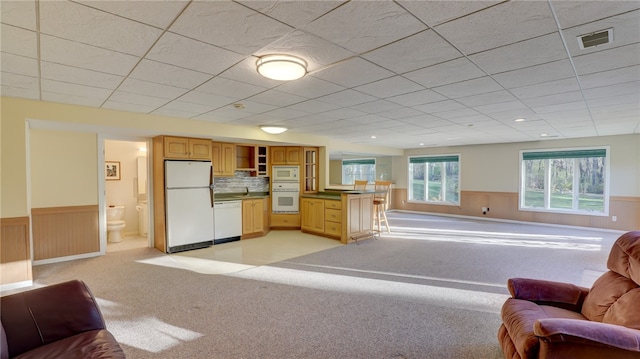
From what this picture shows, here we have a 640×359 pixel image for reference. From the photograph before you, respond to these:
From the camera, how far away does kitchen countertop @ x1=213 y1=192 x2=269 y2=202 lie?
5914mm

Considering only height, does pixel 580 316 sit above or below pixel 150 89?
below

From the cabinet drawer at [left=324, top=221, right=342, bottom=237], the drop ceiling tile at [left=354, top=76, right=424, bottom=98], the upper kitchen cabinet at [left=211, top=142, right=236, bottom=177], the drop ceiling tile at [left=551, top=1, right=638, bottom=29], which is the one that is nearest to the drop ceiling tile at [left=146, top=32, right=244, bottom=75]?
the drop ceiling tile at [left=354, top=76, right=424, bottom=98]

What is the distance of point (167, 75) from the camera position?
8.89ft

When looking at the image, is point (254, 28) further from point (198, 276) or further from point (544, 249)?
point (544, 249)

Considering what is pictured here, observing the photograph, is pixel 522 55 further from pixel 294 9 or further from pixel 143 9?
pixel 143 9

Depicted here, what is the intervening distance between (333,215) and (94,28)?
15.7 ft

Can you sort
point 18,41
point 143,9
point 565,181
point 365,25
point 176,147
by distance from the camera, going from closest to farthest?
1. point 143,9
2. point 365,25
3. point 18,41
4. point 176,147
5. point 565,181

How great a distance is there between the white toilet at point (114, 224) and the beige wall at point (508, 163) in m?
8.14

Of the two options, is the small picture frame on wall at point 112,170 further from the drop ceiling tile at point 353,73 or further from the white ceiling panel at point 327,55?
the drop ceiling tile at point 353,73

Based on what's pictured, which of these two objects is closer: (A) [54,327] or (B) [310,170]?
(A) [54,327]

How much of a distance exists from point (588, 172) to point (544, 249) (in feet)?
11.5

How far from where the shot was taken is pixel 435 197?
966 centimetres

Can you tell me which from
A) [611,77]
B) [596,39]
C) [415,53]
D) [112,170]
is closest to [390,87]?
[415,53]

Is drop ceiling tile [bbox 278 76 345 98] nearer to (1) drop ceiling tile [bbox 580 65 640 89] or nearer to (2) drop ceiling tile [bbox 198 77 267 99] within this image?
(2) drop ceiling tile [bbox 198 77 267 99]
